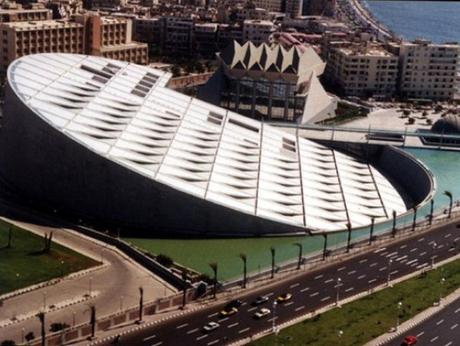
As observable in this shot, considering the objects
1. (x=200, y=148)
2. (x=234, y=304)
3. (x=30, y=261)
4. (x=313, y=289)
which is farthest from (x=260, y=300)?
(x=200, y=148)

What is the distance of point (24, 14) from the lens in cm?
8131

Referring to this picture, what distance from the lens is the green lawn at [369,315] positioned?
1126 inches

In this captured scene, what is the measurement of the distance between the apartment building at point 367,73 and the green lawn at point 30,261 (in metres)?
48.5

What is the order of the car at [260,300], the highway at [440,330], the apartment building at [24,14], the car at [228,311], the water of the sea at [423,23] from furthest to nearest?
the water of the sea at [423,23] < the apartment building at [24,14] < the car at [260,300] < the car at [228,311] < the highway at [440,330]

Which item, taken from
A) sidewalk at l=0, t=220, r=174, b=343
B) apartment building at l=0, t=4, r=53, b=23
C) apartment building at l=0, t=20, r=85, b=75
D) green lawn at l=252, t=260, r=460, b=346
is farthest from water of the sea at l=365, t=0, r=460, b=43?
sidewalk at l=0, t=220, r=174, b=343

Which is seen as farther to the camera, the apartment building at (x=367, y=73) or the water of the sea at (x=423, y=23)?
the water of the sea at (x=423, y=23)

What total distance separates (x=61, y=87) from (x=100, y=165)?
989 centimetres

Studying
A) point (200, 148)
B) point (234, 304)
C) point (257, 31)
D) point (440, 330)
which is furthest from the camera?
point (257, 31)

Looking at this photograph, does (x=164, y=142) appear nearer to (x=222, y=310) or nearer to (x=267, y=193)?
(x=267, y=193)

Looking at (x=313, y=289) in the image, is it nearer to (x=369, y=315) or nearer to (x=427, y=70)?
(x=369, y=315)

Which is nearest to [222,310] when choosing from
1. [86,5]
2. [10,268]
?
[10,268]

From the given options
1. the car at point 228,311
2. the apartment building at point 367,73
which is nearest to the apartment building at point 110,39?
the apartment building at point 367,73

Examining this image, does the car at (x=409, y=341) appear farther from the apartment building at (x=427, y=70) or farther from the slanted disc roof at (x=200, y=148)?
the apartment building at (x=427, y=70)

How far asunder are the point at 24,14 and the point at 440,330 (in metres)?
62.6
